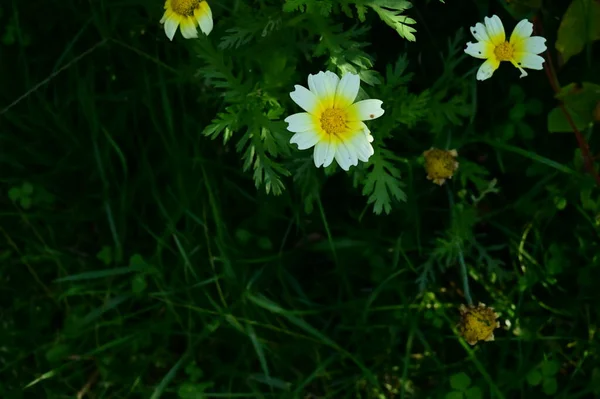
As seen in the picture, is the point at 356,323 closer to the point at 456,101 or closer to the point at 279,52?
the point at 456,101

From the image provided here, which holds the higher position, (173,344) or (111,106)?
(111,106)

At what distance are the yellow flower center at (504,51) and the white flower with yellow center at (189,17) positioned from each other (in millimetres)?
695

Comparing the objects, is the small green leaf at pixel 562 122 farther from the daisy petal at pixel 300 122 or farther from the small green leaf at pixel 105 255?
the small green leaf at pixel 105 255

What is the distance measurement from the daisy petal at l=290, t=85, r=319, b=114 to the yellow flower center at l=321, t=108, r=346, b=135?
1.2 inches

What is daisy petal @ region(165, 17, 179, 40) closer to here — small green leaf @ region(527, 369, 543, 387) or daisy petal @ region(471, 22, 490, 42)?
daisy petal @ region(471, 22, 490, 42)

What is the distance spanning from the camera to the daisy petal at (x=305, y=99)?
4.44ft

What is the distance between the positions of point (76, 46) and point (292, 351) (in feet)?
4.14

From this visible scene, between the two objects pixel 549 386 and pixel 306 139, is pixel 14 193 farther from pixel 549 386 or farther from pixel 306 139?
pixel 549 386

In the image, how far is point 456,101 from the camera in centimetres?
168

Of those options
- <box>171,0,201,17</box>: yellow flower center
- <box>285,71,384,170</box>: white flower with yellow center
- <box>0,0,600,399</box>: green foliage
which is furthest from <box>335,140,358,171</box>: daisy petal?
<box>171,0,201,17</box>: yellow flower center

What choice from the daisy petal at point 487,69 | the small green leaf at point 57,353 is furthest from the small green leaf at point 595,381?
the small green leaf at point 57,353

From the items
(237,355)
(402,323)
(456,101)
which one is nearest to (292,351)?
(237,355)

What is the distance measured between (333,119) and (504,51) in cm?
47

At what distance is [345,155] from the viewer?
4.47 feet
